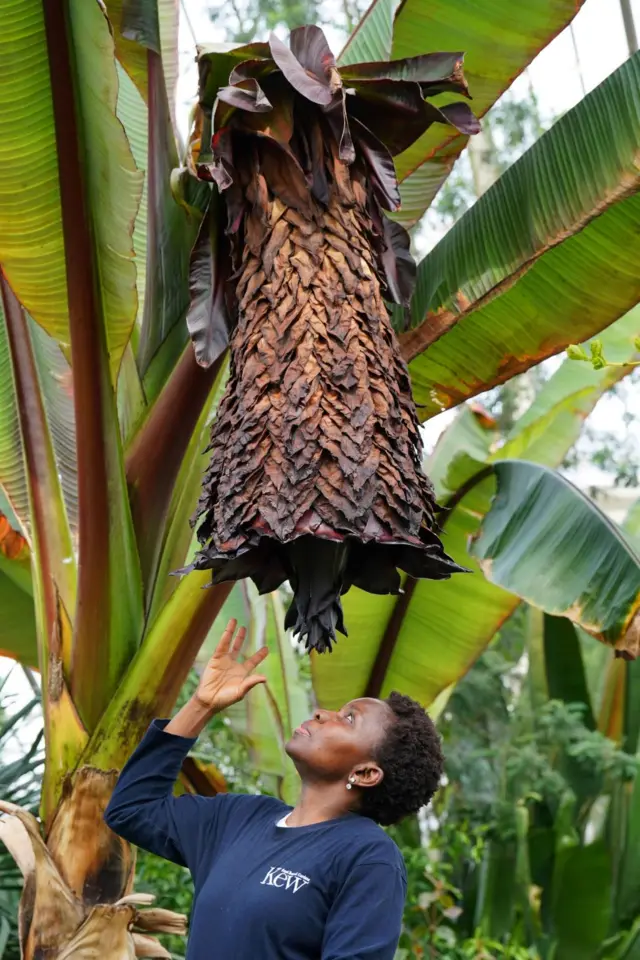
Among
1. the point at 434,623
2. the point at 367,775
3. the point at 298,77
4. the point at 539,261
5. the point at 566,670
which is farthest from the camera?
the point at 566,670

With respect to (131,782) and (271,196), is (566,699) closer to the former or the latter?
(131,782)

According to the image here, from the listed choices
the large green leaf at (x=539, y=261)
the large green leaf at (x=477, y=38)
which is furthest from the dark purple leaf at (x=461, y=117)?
the large green leaf at (x=477, y=38)

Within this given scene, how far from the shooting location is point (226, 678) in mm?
2039

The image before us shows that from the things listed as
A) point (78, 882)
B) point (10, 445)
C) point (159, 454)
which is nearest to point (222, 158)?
point (159, 454)

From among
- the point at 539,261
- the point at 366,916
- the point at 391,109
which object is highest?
the point at 391,109

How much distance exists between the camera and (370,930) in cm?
165

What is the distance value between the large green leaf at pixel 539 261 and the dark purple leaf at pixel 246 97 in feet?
2.81

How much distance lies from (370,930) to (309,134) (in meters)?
1.18

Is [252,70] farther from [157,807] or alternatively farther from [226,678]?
[157,807]

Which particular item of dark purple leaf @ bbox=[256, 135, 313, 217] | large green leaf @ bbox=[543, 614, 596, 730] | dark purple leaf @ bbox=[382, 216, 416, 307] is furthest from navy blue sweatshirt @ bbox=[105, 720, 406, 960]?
large green leaf @ bbox=[543, 614, 596, 730]

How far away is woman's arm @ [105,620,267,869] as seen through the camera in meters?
1.96

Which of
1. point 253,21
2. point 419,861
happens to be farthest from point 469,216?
point 253,21

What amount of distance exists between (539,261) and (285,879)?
1.41 meters

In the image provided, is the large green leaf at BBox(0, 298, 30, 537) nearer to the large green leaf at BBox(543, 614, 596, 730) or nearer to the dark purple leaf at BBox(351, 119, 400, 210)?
the dark purple leaf at BBox(351, 119, 400, 210)
